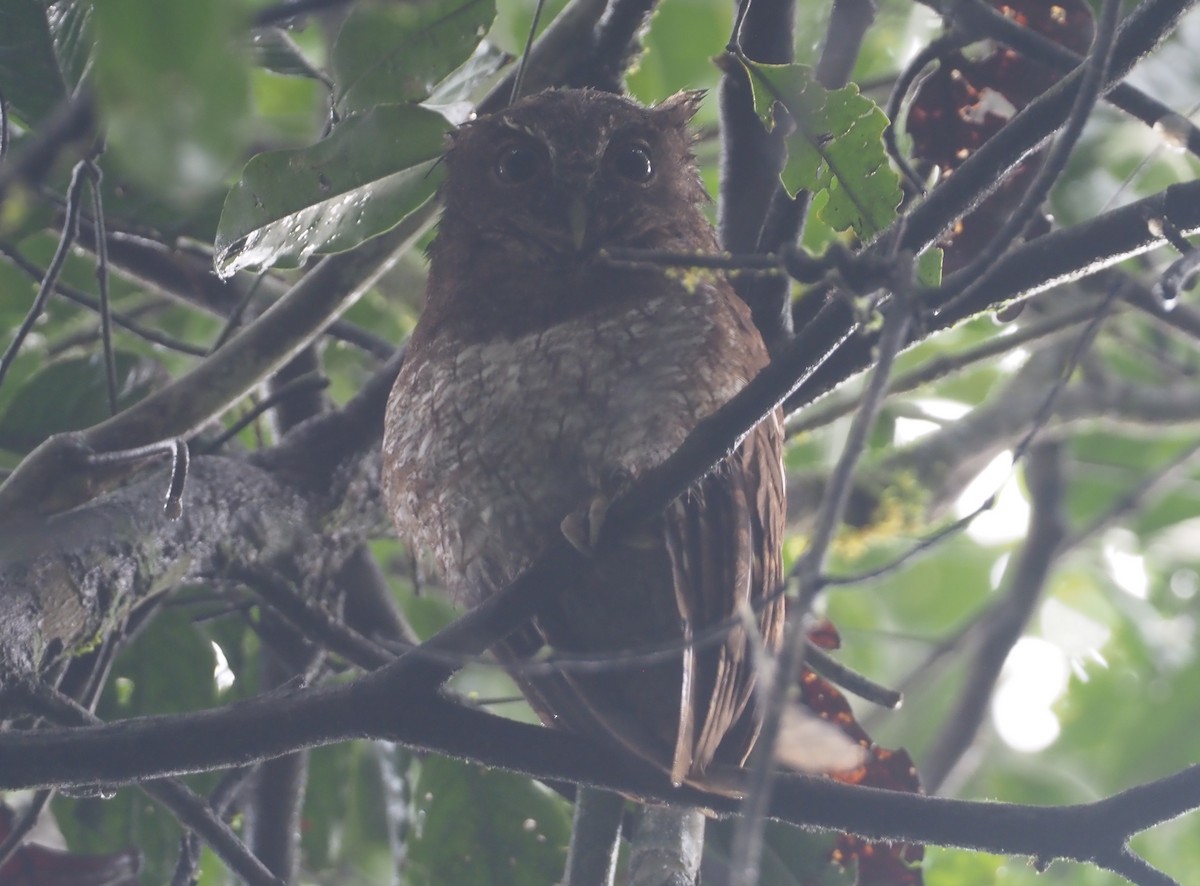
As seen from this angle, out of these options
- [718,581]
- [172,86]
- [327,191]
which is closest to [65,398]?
[327,191]

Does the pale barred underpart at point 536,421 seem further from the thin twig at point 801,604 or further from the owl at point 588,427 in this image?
the thin twig at point 801,604

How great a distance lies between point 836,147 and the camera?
1909 millimetres

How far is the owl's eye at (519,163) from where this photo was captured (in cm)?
278

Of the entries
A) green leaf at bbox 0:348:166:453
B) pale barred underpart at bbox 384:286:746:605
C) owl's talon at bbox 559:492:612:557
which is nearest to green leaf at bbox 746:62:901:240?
pale barred underpart at bbox 384:286:746:605

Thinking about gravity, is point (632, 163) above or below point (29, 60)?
above

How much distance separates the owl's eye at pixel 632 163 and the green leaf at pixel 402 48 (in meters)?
0.71

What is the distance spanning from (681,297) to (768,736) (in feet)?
5.18

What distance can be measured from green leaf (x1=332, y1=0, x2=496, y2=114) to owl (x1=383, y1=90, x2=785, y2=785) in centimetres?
22

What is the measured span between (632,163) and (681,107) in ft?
1.04

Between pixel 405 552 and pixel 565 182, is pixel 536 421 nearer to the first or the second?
pixel 565 182

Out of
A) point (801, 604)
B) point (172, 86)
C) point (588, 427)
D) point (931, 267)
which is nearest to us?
point (172, 86)

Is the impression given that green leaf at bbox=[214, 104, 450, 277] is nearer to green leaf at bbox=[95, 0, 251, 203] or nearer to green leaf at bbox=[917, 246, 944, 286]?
green leaf at bbox=[917, 246, 944, 286]

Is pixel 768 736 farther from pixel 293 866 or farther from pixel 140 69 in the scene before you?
pixel 293 866

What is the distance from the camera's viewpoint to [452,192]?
9.46 ft
